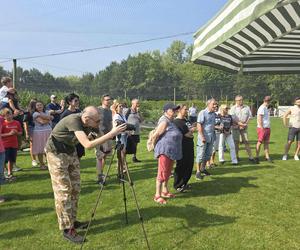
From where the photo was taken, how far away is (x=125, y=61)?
121 meters

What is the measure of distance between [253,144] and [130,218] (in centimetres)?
1132

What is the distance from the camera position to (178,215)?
6230 millimetres

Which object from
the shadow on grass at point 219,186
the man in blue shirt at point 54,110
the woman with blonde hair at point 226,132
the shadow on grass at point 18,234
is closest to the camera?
the shadow on grass at point 18,234

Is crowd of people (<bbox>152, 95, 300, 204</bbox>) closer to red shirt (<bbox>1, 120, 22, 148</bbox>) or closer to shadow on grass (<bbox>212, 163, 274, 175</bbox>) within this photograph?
shadow on grass (<bbox>212, 163, 274, 175</bbox>)

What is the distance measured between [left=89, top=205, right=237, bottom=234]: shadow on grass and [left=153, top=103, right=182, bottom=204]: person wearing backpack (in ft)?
1.47

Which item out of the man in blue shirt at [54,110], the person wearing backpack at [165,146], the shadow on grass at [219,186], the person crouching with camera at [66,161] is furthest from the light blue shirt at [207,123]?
the man in blue shirt at [54,110]

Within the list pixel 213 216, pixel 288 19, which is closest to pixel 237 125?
pixel 213 216

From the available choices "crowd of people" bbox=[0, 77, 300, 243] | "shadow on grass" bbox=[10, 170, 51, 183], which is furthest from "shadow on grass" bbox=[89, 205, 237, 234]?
"shadow on grass" bbox=[10, 170, 51, 183]

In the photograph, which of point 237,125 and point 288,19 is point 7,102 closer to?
point 237,125

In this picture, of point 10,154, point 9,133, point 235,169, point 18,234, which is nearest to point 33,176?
point 10,154

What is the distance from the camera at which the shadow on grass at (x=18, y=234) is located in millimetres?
5441

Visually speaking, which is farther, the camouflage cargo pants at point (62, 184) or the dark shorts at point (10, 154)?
the dark shorts at point (10, 154)

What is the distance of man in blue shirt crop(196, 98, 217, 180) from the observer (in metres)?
8.74

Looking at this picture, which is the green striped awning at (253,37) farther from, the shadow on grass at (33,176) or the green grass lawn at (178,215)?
the shadow on grass at (33,176)
